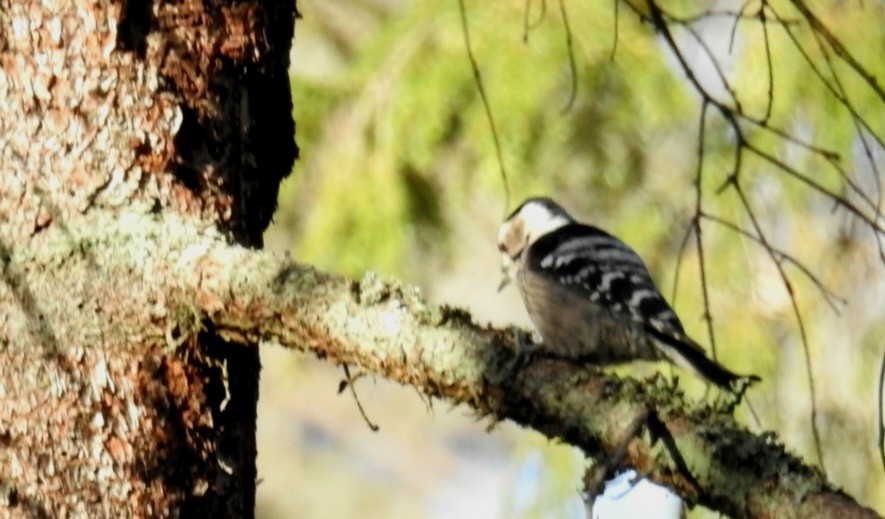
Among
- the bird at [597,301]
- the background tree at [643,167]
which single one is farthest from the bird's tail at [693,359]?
the background tree at [643,167]

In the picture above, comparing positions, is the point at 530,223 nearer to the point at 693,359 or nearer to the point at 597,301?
the point at 597,301

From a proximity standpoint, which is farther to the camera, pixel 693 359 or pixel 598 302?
pixel 598 302

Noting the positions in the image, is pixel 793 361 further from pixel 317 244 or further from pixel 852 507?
pixel 852 507

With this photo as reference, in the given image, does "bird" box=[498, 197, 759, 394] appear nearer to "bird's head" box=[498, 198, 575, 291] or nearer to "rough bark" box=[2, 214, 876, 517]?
"bird's head" box=[498, 198, 575, 291]

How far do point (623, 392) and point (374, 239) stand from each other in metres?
1.37

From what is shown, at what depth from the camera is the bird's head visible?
256 cm

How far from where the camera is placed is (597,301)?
7.36 ft

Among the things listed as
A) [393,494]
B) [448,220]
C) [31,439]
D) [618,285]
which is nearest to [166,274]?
[31,439]

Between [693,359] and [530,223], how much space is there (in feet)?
2.50

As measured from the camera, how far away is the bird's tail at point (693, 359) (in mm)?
1798

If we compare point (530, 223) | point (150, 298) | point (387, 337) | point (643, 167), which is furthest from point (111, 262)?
point (643, 167)

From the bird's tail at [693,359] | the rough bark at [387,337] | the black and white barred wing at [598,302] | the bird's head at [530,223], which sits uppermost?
the bird's head at [530,223]

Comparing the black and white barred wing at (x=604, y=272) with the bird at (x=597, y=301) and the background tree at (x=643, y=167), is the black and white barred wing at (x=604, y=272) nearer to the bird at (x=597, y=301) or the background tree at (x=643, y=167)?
the bird at (x=597, y=301)

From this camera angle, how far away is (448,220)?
108 inches
